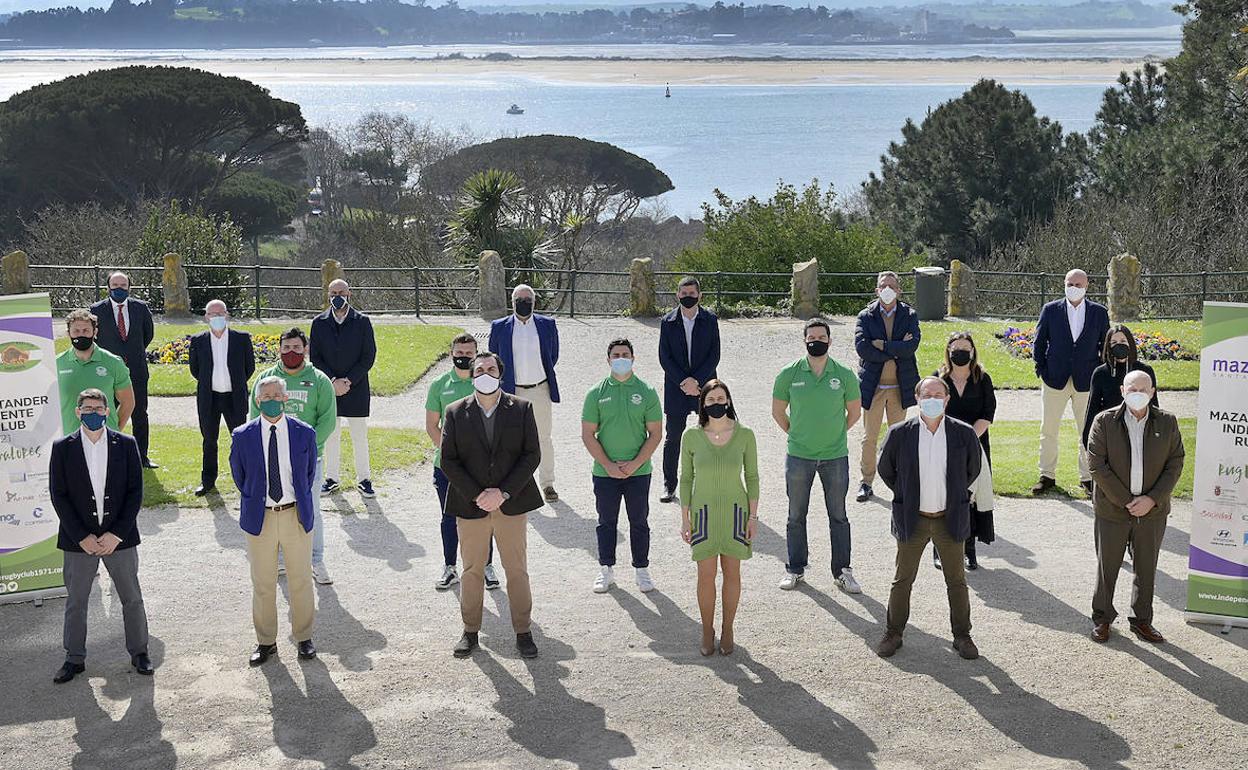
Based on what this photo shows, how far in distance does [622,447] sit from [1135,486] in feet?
10.9

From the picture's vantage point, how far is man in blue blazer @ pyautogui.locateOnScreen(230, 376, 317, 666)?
862 cm

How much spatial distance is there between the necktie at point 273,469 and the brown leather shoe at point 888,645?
3776mm

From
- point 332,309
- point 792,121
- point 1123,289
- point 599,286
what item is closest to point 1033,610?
point 332,309

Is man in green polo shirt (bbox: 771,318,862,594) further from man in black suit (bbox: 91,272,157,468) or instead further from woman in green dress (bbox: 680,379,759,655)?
man in black suit (bbox: 91,272,157,468)

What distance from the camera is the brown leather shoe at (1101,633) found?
8859mm

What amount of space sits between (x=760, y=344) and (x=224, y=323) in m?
9.86

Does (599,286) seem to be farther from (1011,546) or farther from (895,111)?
(895,111)

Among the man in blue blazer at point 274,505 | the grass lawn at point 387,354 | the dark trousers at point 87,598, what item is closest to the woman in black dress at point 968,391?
the man in blue blazer at point 274,505

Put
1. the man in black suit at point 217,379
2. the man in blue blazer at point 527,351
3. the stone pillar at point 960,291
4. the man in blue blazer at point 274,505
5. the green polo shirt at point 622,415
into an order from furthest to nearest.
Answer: the stone pillar at point 960,291 → the man in black suit at point 217,379 → the man in blue blazer at point 527,351 → the green polo shirt at point 622,415 → the man in blue blazer at point 274,505

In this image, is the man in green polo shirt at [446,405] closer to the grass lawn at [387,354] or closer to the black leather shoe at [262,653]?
the black leather shoe at [262,653]

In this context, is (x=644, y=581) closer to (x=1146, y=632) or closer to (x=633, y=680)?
(x=633, y=680)

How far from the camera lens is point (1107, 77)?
187875 millimetres

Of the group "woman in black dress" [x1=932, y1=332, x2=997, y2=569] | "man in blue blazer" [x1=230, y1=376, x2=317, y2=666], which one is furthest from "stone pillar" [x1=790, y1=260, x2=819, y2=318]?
"man in blue blazer" [x1=230, y1=376, x2=317, y2=666]

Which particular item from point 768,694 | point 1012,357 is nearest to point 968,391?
point 768,694
